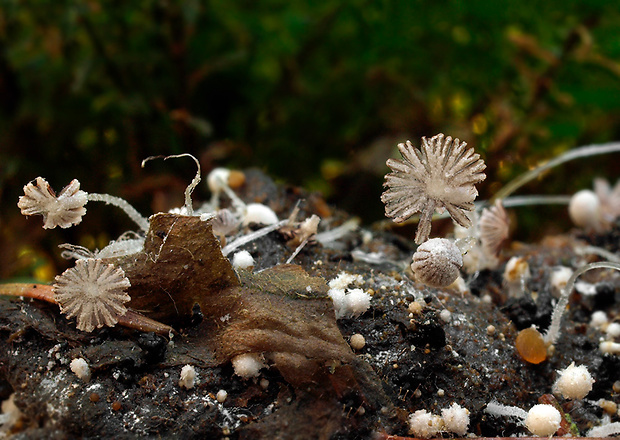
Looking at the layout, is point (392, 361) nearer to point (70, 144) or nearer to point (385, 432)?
point (385, 432)

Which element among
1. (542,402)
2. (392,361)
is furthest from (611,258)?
(392,361)

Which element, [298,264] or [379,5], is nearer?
[298,264]

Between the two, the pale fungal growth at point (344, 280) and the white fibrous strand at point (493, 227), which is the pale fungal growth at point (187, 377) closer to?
the pale fungal growth at point (344, 280)

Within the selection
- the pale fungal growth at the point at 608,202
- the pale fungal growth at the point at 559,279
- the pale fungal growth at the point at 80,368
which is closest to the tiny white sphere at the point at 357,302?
the pale fungal growth at the point at 80,368

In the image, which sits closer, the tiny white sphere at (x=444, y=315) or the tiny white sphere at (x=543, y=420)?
the tiny white sphere at (x=543, y=420)

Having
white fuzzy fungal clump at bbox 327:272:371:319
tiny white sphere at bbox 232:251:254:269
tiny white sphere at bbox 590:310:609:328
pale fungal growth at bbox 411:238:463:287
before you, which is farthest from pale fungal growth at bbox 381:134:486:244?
tiny white sphere at bbox 590:310:609:328

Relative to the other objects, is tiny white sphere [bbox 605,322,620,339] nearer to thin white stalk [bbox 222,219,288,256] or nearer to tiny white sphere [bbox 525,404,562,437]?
tiny white sphere [bbox 525,404,562,437]
